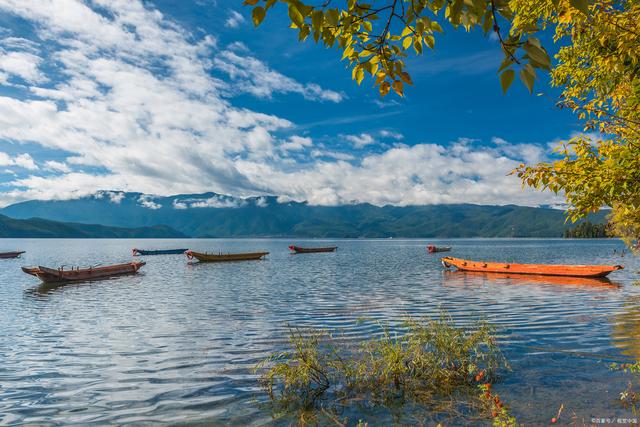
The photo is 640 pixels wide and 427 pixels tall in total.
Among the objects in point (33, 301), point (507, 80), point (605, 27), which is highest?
point (605, 27)

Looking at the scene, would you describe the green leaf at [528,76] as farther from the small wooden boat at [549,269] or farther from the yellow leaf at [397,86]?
the small wooden boat at [549,269]

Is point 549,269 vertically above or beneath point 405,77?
beneath

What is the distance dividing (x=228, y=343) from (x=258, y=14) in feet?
60.6

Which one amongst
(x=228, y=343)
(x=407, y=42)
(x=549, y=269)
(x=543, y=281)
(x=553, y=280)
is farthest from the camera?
(x=549, y=269)

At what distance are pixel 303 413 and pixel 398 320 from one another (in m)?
14.9

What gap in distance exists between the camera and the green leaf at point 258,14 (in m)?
3.07

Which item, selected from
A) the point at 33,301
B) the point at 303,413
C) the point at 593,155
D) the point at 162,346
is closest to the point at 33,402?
the point at 162,346

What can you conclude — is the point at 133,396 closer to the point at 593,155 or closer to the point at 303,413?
the point at 303,413

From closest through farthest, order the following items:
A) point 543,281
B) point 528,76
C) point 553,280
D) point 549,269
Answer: point 528,76, point 543,281, point 553,280, point 549,269

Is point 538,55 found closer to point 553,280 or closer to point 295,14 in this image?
point 295,14

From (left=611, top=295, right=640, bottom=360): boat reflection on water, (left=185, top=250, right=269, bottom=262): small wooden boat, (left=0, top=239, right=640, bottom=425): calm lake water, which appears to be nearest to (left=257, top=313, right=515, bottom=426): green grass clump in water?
(left=0, top=239, right=640, bottom=425): calm lake water

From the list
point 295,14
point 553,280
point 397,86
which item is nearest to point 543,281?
point 553,280

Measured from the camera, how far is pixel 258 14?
10.1ft

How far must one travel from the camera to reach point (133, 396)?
12.5 meters
